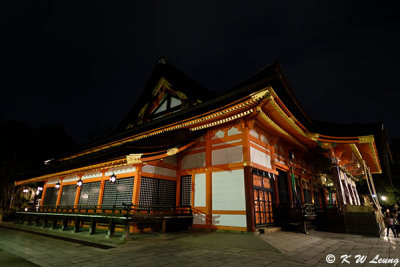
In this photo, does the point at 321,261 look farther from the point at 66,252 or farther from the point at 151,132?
the point at 151,132

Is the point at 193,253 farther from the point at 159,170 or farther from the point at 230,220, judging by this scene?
the point at 159,170

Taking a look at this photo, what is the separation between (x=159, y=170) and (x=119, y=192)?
2.73 metres

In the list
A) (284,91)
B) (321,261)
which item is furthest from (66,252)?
(284,91)

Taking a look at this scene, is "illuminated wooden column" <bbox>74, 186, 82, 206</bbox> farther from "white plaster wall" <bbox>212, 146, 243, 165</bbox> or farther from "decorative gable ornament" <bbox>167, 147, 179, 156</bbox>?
"white plaster wall" <bbox>212, 146, 243, 165</bbox>

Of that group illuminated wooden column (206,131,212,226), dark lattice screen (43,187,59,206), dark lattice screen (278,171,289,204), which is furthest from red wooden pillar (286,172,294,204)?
dark lattice screen (43,187,59,206)

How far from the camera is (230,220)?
9.21 meters

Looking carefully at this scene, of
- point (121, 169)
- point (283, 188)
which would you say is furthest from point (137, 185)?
point (283, 188)

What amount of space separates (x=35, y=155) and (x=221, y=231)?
28526mm

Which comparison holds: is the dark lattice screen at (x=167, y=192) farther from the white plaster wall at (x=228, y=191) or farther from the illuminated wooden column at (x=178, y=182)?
the white plaster wall at (x=228, y=191)

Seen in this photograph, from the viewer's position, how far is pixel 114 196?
11.8 metres

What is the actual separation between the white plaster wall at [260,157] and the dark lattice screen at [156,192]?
4.98 m

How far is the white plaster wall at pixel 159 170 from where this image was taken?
1089cm

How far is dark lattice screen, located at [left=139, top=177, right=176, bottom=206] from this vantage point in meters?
10.5

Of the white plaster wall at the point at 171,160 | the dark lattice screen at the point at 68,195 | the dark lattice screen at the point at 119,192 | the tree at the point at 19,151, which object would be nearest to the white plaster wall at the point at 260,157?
the white plaster wall at the point at 171,160
